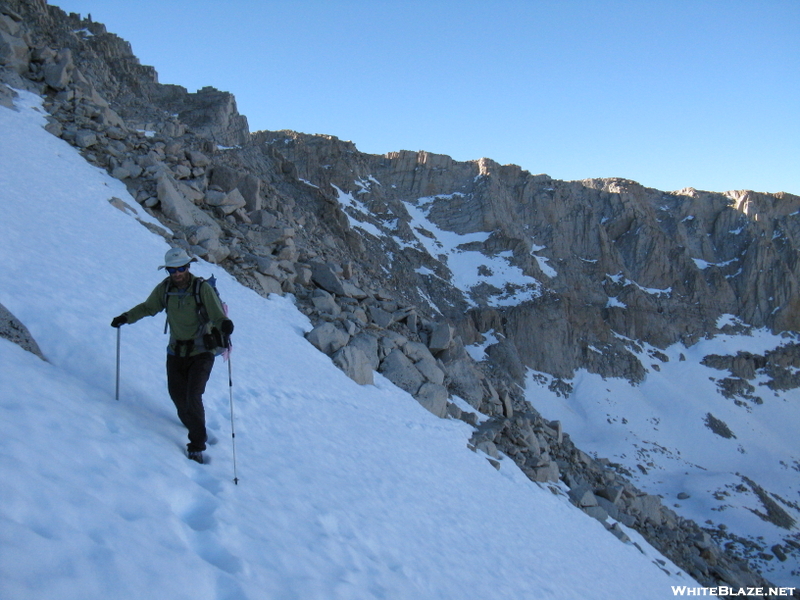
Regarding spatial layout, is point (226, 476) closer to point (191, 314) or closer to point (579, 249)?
point (191, 314)

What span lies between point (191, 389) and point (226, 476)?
3.10 feet

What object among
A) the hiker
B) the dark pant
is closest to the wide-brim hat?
the hiker

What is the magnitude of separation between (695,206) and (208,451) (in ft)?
350

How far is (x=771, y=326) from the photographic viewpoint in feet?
252

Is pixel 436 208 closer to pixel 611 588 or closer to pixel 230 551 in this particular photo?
pixel 611 588

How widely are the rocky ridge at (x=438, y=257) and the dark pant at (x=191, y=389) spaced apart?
770 cm

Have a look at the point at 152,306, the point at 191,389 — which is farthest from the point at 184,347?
the point at 152,306

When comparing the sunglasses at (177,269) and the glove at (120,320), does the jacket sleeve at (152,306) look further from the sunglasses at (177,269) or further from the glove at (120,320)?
the sunglasses at (177,269)

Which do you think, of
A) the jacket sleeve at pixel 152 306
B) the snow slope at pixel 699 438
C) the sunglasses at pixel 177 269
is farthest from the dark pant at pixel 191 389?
the snow slope at pixel 699 438

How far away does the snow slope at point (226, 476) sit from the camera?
120 inches

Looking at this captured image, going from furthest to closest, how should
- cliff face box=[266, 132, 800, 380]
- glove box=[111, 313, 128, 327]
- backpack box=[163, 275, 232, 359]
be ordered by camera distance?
cliff face box=[266, 132, 800, 380] → glove box=[111, 313, 128, 327] → backpack box=[163, 275, 232, 359]

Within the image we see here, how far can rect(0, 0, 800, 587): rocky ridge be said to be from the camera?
16.4 metres

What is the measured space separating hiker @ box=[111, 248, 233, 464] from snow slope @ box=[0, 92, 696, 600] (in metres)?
0.31

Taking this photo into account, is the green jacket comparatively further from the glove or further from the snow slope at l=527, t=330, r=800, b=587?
the snow slope at l=527, t=330, r=800, b=587
